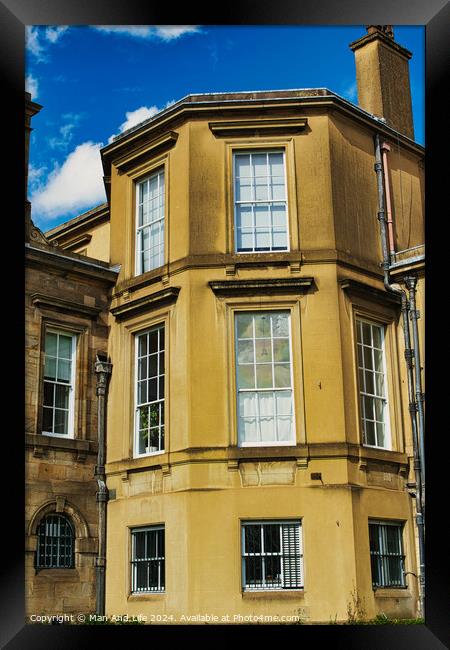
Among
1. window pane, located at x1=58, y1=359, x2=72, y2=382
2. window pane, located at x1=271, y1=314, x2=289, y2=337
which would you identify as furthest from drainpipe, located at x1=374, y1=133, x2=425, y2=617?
window pane, located at x1=58, y1=359, x2=72, y2=382

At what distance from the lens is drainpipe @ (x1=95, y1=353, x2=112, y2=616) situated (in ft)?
51.6

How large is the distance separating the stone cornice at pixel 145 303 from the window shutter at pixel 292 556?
14.7 ft

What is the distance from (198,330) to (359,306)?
9.62 feet

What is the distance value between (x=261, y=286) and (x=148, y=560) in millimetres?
5061

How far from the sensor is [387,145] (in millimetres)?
17688

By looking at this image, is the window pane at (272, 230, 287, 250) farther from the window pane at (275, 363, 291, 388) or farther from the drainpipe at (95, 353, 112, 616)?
the drainpipe at (95, 353, 112, 616)

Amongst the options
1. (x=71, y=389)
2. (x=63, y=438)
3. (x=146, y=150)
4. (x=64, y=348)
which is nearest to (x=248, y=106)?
(x=146, y=150)

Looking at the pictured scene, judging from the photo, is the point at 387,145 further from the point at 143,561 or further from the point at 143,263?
the point at 143,561

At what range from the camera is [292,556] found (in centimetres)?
1445

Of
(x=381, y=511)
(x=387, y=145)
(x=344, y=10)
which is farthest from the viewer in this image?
(x=387, y=145)

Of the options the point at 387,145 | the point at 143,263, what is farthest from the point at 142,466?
the point at 387,145

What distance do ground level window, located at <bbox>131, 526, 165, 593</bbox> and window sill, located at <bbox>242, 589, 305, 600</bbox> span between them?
5.07 ft

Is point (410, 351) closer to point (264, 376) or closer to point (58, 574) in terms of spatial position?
point (264, 376)

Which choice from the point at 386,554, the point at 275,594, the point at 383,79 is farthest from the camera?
the point at 383,79
